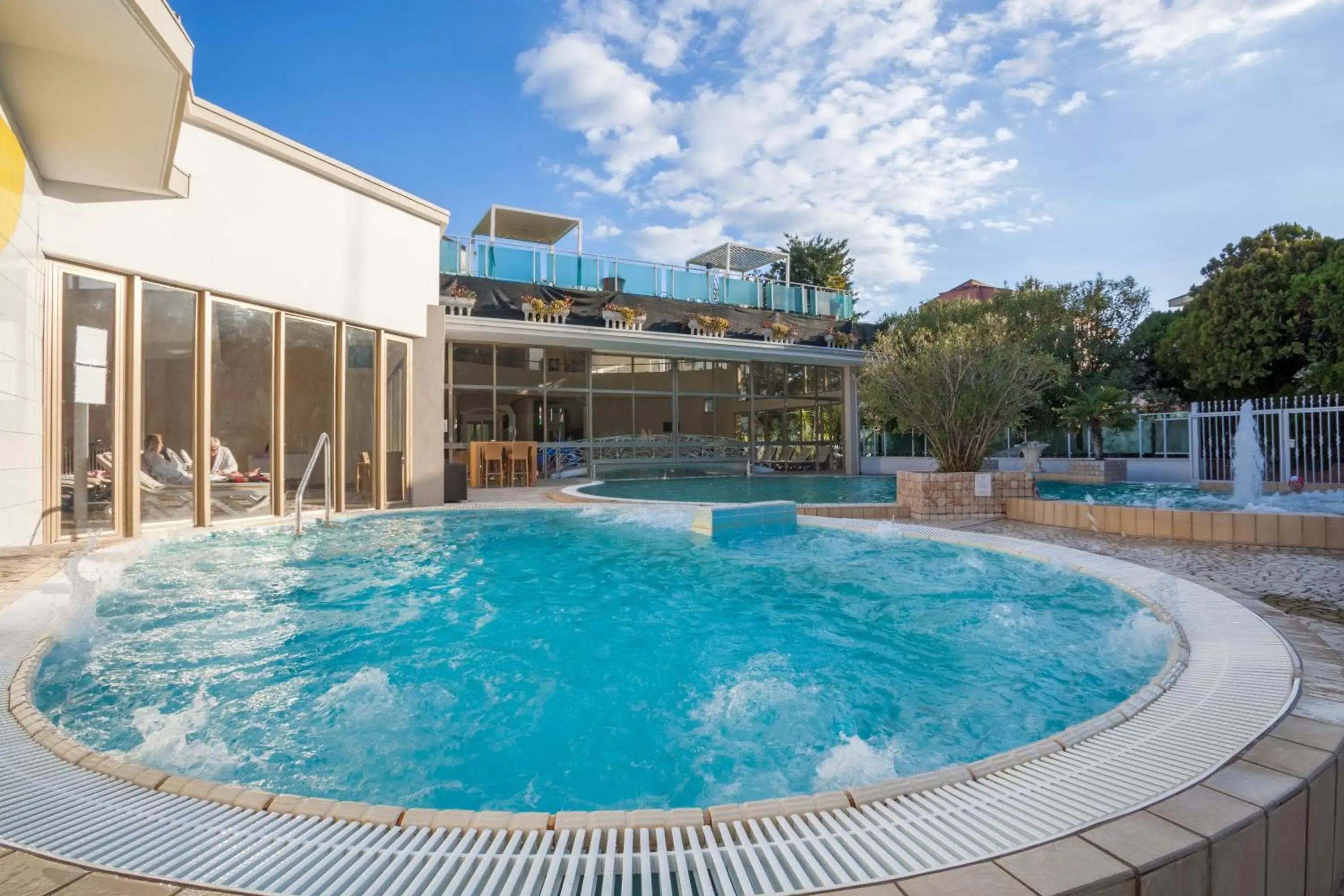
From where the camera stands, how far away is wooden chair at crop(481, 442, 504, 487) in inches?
520

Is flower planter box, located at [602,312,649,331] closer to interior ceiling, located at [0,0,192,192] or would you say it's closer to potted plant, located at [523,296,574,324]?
potted plant, located at [523,296,574,324]

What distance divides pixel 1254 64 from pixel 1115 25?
213 centimetres

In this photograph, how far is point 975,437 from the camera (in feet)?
28.8

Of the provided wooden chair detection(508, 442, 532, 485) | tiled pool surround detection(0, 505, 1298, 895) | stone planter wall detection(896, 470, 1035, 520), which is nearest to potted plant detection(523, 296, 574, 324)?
wooden chair detection(508, 442, 532, 485)

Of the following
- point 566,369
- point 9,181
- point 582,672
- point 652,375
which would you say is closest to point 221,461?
point 9,181

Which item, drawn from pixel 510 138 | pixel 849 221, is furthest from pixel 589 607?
pixel 849 221

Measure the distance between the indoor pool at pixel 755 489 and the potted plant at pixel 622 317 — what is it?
3726 mm

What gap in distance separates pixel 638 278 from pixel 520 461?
18.0 ft

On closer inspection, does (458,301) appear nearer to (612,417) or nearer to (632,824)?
(612,417)

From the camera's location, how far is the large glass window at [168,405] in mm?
6320

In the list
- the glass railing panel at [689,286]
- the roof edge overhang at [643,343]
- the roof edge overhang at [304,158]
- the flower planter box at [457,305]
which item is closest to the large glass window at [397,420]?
the roof edge overhang at [304,158]

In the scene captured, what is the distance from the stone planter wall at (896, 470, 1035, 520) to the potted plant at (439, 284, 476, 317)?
9199 mm

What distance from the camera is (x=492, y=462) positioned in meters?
13.6

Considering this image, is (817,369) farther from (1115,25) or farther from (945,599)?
(945,599)
